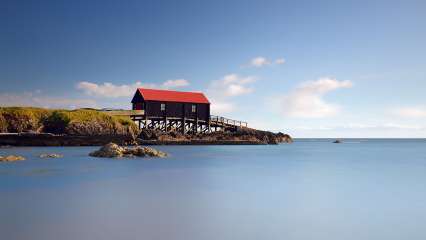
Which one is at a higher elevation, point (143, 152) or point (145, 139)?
point (145, 139)

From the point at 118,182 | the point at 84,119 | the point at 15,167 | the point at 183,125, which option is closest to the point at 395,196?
the point at 118,182

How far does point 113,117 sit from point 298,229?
4024 cm

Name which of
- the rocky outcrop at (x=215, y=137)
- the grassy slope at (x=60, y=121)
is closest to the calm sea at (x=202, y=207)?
the grassy slope at (x=60, y=121)

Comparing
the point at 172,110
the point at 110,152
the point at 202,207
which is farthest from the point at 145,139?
the point at 202,207

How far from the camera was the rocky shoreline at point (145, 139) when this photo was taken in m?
40.3

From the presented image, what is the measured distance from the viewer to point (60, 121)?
43.8 m

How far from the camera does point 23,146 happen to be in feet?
133

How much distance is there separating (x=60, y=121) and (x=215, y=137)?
Answer: 22.2 meters

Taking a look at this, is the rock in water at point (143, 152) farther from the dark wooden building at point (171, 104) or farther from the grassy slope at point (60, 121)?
the dark wooden building at point (171, 104)

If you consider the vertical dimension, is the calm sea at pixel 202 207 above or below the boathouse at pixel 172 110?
below

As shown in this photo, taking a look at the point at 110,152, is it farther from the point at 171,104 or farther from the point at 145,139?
the point at 171,104

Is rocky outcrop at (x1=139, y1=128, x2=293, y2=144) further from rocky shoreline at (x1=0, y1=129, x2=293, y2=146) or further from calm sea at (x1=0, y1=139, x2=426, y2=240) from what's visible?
calm sea at (x1=0, y1=139, x2=426, y2=240)

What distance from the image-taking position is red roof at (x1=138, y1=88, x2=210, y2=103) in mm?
54000

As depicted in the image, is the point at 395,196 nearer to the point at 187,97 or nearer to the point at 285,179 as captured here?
the point at 285,179
